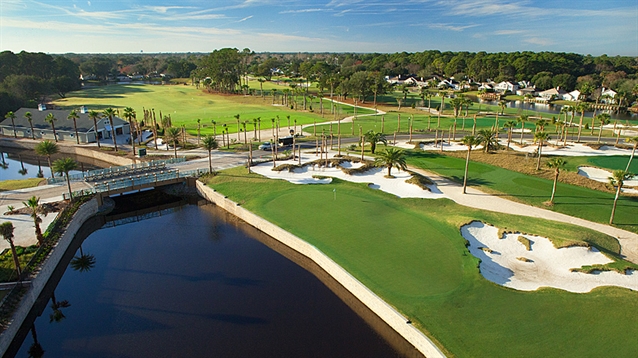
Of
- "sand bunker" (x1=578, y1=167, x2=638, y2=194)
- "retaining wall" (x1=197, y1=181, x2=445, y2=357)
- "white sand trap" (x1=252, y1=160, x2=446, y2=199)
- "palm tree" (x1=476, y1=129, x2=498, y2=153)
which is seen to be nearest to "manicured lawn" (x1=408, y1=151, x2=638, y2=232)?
"palm tree" (x1=476, y1=129, x2=498, y2=153)

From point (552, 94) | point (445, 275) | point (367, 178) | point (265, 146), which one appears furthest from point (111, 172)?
point (552, 94)

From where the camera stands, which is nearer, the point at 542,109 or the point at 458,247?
the point at 458,247

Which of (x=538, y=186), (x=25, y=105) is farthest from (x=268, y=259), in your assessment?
(x=25, y=105)

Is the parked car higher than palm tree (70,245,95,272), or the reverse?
the parked car

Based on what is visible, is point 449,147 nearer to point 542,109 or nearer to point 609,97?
point 542,109

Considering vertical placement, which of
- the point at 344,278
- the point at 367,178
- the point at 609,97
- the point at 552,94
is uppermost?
the point at 609,97

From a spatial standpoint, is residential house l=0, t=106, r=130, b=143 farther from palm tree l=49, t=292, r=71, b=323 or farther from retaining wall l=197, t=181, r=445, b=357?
palm tree l=49, t=292, r=71, b=323
